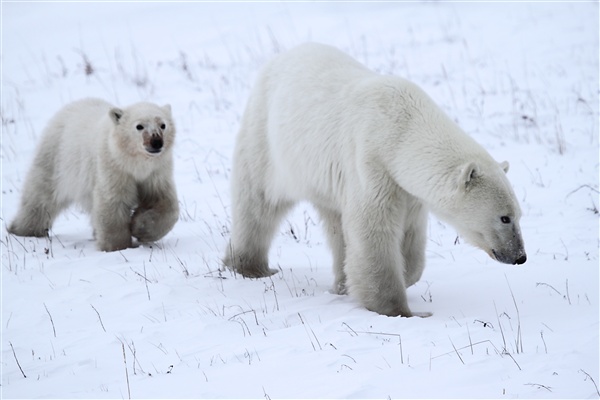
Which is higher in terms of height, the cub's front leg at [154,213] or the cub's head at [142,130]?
the cub's head at [142,130]

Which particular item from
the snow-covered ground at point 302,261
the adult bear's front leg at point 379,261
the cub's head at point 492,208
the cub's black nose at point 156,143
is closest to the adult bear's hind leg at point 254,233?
the snow-covered ground at point 302,261

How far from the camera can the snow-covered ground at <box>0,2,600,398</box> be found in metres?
4.10

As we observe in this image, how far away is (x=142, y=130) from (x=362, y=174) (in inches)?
121

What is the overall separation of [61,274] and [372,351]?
360cm

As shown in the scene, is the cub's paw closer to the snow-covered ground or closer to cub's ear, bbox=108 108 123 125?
the snow-covered ground

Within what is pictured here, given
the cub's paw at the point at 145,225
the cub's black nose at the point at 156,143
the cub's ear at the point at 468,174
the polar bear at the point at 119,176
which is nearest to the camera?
the cub's ear at the point at 468,174

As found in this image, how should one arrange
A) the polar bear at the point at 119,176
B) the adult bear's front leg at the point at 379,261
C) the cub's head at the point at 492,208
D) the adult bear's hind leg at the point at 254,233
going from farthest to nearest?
the polar bear at the point at 119,176
the adult bear's hind leg at the point at 254,233
the adult bear's front leg at the point at 379,261
the cub's head at the point at 492,208

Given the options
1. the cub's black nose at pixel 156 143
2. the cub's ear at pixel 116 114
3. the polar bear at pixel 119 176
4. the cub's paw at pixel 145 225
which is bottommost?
the cub's paw at pixel 145 225

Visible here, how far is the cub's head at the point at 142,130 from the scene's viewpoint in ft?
24.8

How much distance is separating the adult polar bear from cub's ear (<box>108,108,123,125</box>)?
166cm

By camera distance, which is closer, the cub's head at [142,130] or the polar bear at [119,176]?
the cub's head at [142,130]

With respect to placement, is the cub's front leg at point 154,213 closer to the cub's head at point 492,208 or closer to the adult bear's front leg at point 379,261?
the adult bear's front leg at point 379,261

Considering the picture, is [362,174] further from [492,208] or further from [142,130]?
[142,130]

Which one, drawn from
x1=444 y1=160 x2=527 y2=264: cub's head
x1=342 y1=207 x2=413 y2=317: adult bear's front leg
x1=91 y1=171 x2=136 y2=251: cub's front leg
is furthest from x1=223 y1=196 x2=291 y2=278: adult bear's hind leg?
x1=444 y1=160 x2=527 y2=264: cub's head
